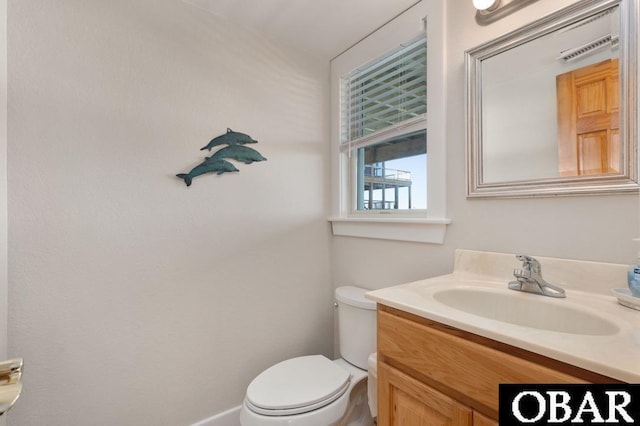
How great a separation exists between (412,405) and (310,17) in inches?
70.9

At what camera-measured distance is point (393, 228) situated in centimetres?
155

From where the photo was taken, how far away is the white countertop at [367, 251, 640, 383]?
0.55 metres

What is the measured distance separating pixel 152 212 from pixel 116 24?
2.75 ft

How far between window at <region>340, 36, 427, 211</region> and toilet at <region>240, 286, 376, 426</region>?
61 cm

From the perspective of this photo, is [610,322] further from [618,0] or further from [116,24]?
[116,24]

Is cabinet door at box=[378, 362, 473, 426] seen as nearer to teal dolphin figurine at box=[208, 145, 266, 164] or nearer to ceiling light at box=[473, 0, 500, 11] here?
teal dolphin figurine at box=[208, 145, 266, 164]

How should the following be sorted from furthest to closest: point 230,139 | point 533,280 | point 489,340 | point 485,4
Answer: point 230,139 < point 485,4 < point 533,280 < point 489,340

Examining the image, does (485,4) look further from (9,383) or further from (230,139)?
(9,383)

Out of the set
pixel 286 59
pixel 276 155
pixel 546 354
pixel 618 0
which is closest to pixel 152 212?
pixel 276 155

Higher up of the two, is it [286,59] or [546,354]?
[286,59]

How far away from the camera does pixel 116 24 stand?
50.7 inches

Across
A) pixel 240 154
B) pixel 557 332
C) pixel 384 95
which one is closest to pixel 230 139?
pixel 240 154

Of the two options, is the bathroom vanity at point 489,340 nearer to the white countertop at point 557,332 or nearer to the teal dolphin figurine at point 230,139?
the white countertop at point 557,332

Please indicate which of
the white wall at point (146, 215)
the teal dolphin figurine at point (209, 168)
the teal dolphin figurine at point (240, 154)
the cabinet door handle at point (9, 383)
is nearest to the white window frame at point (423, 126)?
the white wall at point (146, 215)
